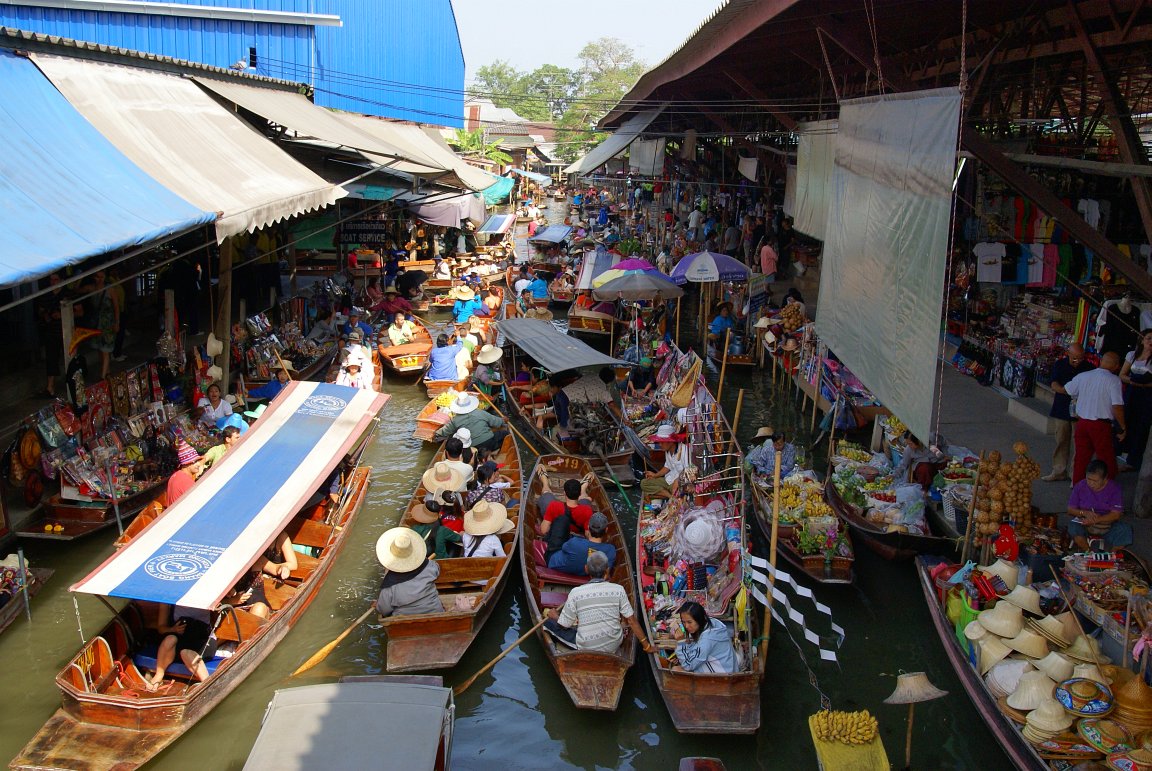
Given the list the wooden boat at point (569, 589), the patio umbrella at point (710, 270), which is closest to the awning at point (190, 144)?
the wooden boat at point (569, 589)

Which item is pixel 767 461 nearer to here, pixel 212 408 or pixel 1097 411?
pixel 1097 411

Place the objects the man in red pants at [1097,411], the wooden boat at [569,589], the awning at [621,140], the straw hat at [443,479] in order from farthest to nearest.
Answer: the awning at [621,140]
the straw hat at [443,479]
the man in red pants at [1097,411]
the wooden boat at [569,589]

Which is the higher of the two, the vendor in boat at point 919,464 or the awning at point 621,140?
the awning at point 621,140

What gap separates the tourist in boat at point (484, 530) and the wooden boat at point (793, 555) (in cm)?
268

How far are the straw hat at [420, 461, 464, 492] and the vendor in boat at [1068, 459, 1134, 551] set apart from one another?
5988mm

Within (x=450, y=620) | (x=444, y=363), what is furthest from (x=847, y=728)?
(x=444, y=363)

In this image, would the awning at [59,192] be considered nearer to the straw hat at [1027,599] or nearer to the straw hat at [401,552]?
the straw hat at [401,552]

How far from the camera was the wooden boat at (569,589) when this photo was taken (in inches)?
274

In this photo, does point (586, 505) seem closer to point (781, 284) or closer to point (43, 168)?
point (43, 168)

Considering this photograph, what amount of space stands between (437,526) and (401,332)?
870cm

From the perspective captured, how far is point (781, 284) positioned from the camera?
2177cm

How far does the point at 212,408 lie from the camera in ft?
36.4

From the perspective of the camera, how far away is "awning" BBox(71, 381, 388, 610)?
680 centimetres

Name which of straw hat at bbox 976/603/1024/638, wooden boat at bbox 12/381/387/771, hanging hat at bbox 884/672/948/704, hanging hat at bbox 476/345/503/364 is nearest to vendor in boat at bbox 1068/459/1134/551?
straw hat at bbox 976/603/1024/638
